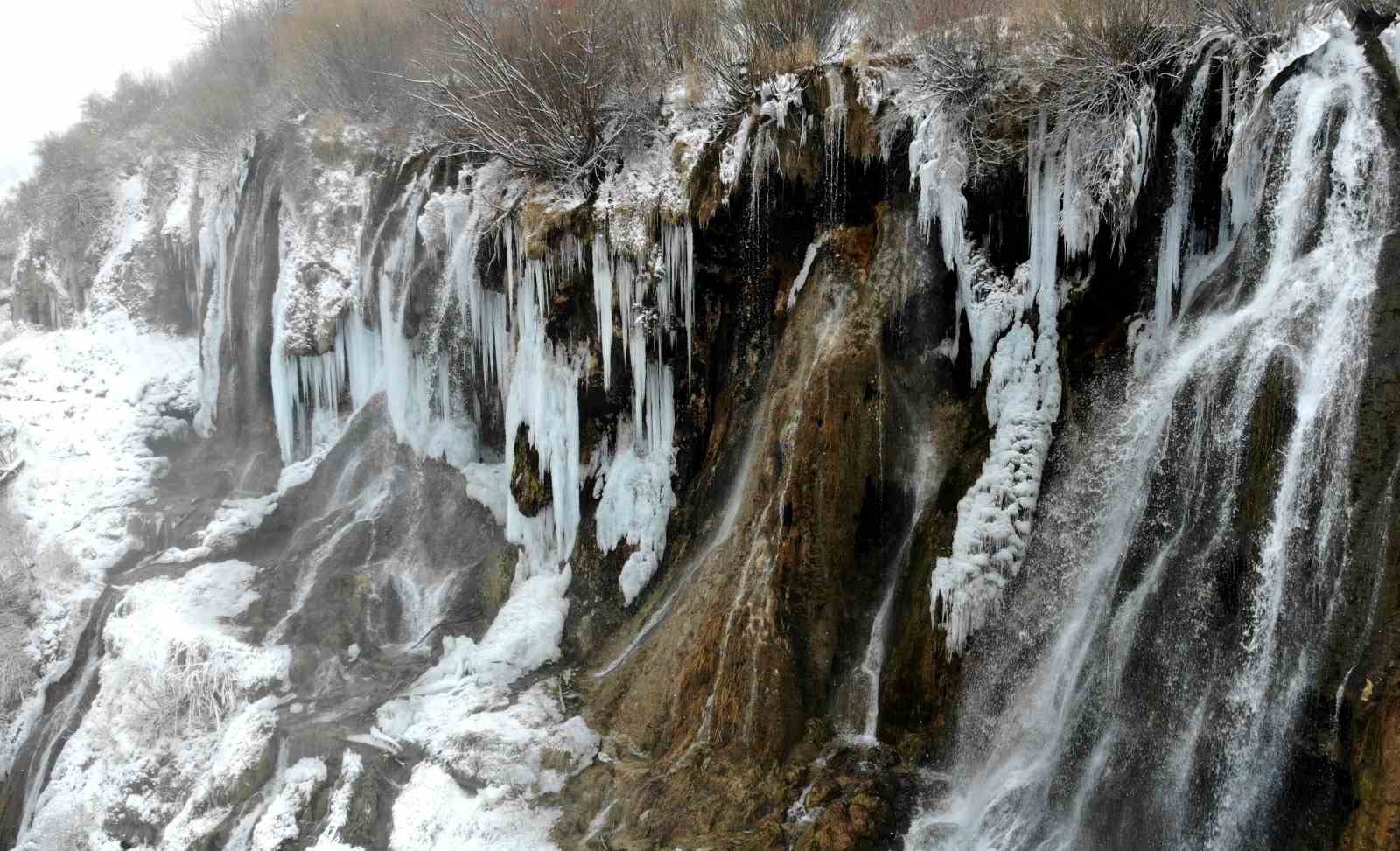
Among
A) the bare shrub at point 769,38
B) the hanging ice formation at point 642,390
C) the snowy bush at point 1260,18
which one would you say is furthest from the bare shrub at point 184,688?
the snowy bush at point 1260,18

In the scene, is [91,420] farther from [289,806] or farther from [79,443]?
[289,806]

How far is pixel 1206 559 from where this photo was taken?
6434mm

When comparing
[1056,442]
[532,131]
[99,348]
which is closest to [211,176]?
[99,348]

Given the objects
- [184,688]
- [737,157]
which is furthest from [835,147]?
[184,688]

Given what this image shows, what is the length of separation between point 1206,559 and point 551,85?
989cm

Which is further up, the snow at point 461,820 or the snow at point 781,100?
the snow at point 781,100

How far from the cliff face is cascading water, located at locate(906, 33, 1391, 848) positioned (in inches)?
1.2

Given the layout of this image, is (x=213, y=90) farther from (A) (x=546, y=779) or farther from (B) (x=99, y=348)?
(A) (x=546, y=779)

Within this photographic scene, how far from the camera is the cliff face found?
6.17 metres

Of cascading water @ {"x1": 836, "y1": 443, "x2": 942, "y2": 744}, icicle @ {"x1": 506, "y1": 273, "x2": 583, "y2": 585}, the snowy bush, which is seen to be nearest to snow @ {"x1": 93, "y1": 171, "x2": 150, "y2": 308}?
icicle @ {"x1": 506, "y1": 273, "x2": 583, "y2": 585}

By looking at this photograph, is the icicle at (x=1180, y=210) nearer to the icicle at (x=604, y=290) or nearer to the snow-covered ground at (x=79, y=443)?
the icicle at (x=604, y=290)

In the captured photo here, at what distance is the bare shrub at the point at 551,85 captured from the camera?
11.6 meters

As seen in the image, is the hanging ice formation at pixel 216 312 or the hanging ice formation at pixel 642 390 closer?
the hanging ice formation at pixel 642 390

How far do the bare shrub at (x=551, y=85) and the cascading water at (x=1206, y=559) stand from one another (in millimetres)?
7645
